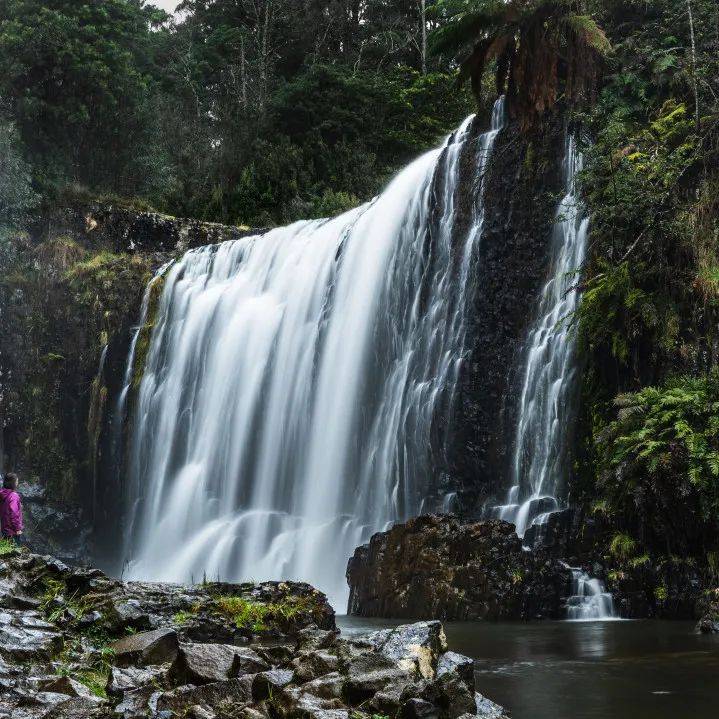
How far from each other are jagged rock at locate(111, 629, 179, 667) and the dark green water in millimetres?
2221

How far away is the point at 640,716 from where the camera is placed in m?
5.47

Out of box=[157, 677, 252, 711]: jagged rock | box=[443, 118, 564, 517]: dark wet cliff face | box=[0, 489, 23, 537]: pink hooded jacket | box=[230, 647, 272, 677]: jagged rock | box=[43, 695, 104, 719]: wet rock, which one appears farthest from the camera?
box=[443, 118, 564, 517]: dark wet cliff face

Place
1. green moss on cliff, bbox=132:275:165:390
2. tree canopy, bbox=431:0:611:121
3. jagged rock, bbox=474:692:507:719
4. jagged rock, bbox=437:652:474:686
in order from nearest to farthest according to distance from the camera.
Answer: jagged rock, bbox=474:692:507:719 < jagged rock, bbox=437:652:474:686 < tree canopy, bbox=431:0:611:121 < green moss on cliff, bbox=132:275:165:390

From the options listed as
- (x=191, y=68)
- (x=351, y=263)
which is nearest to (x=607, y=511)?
(x=351, y=263)

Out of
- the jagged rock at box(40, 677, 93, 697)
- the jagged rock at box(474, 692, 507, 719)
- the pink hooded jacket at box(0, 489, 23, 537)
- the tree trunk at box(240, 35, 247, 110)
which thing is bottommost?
the jagged rock at box(474, 692, 507, 719)

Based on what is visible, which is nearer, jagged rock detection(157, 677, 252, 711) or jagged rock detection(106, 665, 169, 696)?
jagged rock detection(157, 677, 252, 711)

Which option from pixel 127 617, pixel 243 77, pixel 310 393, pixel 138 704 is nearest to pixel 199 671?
pixel 138 704

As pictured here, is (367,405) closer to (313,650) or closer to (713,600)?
(713,600)

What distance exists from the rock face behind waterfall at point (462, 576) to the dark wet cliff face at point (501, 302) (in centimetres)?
246

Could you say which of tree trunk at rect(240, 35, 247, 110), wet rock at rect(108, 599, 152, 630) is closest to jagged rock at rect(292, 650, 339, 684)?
wet rock at rect(108, 599, 152, 630)

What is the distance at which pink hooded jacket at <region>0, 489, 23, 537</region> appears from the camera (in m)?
11.8

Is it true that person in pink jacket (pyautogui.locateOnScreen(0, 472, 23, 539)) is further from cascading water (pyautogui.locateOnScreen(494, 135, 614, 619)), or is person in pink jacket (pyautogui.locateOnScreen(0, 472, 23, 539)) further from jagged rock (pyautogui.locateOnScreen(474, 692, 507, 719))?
jagged rock (pyautogui.locateOnScreen(474, 692, 507, 719))

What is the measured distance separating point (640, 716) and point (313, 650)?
206cm

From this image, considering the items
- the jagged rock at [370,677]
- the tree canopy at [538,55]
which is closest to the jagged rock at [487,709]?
the jagged rock at [370,677]
